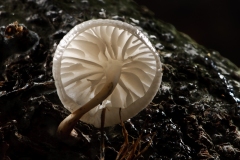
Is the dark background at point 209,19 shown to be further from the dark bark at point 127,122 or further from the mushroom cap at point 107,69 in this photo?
the mushroom cap at point 107,69

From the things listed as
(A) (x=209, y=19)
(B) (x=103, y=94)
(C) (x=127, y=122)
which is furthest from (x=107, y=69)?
(A) (x=209, y=19)

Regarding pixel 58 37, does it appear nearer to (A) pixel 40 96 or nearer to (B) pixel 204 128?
(A) pixel 40 96

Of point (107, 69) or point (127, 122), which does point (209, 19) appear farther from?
point (107, 69)

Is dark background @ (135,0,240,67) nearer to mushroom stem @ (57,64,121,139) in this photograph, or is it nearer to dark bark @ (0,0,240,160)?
dark bark @ (0,0,240,160)

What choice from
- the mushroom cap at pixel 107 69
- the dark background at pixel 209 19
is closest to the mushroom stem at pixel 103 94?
the mushroom cap at pixel 107 69

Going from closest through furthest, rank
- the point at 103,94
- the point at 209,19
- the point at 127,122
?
the point at 103,94 → the point at 127,122 → the point at 209,19
